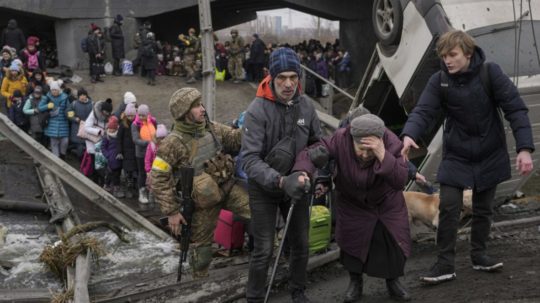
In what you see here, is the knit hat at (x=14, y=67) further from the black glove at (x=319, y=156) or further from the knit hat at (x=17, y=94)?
the black glove at (x=319, y=156)

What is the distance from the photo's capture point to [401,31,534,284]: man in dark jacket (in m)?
4.50

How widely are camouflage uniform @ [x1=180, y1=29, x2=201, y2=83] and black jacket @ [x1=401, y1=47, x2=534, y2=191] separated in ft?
48.4

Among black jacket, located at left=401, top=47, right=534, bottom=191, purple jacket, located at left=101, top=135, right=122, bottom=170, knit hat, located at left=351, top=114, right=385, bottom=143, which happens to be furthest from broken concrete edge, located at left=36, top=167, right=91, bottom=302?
black jacket, located at left=401, top=47, right=534, bottom=191

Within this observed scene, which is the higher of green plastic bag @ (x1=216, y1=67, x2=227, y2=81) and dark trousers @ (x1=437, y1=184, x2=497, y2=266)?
green plastic bag @ (x1=216, y1=67, x2=227, y2=81)

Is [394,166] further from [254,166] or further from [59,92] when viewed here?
[59,92]

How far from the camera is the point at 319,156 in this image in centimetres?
432

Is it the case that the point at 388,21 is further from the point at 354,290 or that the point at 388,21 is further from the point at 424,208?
the point at 354,290

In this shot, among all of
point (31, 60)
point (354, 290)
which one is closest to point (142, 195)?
point (354, 290)

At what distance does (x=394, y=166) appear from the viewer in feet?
13.9

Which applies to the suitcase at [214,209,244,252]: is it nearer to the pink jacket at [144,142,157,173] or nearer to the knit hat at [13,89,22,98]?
the pink jacket at [144,142,157,173]

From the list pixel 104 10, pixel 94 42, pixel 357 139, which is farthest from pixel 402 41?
pixel 104 10

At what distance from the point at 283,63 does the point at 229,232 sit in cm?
265

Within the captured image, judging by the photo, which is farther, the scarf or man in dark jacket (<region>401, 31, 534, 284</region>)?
the scarf

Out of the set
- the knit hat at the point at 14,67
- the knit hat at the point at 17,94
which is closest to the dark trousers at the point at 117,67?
the knit hat at the point at 14,67
